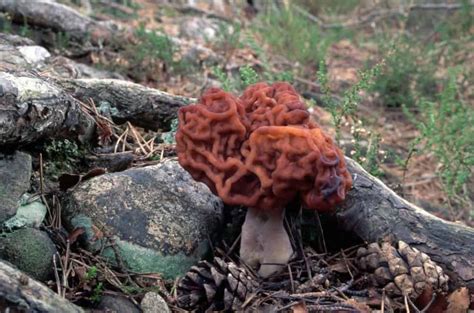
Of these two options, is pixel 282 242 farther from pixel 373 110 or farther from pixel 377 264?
pixel 373 110

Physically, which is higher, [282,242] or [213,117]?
[213,117]

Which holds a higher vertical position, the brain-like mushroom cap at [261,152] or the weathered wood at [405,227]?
the brain-like mushroom cap at [261,152]

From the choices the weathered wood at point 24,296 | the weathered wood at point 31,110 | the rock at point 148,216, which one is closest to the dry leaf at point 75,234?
the rock at point 148,216

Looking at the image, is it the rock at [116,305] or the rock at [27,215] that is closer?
the rock at [116,305]

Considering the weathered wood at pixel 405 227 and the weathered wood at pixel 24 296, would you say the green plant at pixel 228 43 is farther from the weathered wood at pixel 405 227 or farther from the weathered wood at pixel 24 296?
the weathered wood at pixel 24 296

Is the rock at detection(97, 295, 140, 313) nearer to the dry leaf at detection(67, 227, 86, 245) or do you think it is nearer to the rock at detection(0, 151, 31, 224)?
the dry leaf at detection(67, 227, 86, 245)

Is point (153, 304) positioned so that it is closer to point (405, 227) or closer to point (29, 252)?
point (29, 252)

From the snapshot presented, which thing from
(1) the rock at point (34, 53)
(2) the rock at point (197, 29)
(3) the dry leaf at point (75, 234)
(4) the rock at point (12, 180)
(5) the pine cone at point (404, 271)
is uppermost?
(4) the rock at point (12, 180)

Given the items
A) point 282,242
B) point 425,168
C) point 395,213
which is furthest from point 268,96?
point 425,168
